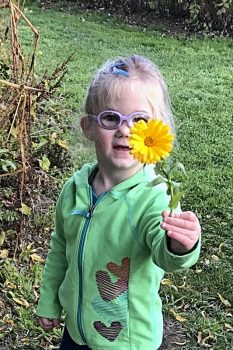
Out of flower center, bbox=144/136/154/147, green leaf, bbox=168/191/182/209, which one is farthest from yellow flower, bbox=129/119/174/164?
green leaf, bbox=168/191/182/209

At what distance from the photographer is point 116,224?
1684mm

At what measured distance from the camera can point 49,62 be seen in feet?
23.5

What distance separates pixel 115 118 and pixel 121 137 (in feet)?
0.20

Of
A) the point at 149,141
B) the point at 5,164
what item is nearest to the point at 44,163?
the point at 5,164

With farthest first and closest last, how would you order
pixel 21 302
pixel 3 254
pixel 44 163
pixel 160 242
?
pixel 44 163
pixel 3 254
pixel 21 302
pixel 160 242

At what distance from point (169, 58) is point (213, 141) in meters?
2.97

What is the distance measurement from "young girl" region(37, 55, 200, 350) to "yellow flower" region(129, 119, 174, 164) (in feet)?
1.25

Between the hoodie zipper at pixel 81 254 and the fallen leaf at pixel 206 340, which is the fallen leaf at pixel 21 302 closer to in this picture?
the fallen leaf at pixel 206 340

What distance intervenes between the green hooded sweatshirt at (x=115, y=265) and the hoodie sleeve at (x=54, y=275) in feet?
0.38

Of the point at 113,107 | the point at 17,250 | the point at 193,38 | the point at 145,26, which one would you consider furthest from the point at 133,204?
the point at 145,26

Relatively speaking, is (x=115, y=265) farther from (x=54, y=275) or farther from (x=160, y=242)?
(x=54, y=275)

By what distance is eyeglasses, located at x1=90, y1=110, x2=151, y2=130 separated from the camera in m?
1.63

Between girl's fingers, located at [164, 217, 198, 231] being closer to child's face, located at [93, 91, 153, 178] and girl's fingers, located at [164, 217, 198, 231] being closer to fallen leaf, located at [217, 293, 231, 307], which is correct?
child's face, located at [93, 91, 153, 178]

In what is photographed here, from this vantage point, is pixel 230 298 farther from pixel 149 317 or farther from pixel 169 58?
pixel 169 58
